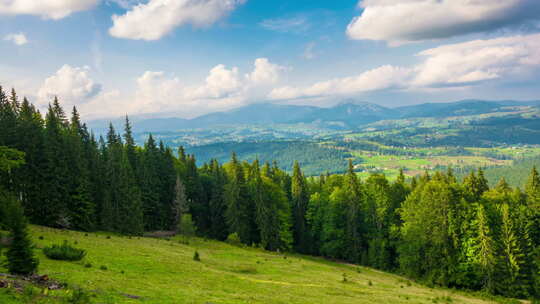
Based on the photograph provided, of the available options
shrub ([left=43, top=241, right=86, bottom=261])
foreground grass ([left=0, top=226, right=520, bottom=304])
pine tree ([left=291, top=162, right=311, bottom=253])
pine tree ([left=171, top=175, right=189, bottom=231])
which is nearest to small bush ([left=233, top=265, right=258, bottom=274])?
foreground grass ([left=0, top=226, right=520, bottom=304])

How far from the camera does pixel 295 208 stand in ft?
260

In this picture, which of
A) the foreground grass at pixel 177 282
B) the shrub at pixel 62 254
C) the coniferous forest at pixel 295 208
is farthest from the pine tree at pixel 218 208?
the shrub at pixel 62 254

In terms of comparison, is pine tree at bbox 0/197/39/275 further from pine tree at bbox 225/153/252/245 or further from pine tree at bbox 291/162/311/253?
pine tree at bbox 291/162/311/253

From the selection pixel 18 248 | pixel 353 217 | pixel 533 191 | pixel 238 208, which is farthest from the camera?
pixel 238 208

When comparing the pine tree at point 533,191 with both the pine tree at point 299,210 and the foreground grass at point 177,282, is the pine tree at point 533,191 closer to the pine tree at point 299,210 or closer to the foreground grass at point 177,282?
the foreground grass at point 177,282

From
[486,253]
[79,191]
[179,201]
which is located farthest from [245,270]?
[486,253]

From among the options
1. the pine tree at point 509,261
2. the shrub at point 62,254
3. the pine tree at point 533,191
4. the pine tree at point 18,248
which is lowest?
the pine tree at point 509,261

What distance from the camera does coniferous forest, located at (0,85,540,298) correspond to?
50594 millimetres

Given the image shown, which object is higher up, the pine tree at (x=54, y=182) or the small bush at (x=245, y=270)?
the pine tree at (x=54, y=182)

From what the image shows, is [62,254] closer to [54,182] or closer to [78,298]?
[78,298]

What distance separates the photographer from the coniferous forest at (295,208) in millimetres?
50594

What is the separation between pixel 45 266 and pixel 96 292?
693cm

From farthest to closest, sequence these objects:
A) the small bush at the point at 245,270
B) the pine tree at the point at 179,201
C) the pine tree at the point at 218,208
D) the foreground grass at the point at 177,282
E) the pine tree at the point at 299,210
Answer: the pine tree at the point at 218,208
the pine tree at the point at 299,210
the pine tree at the point at 179,201
the small bush at the point at 245,270
the foreground grass at the point at 177,282

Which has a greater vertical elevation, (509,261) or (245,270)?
(245,270)
